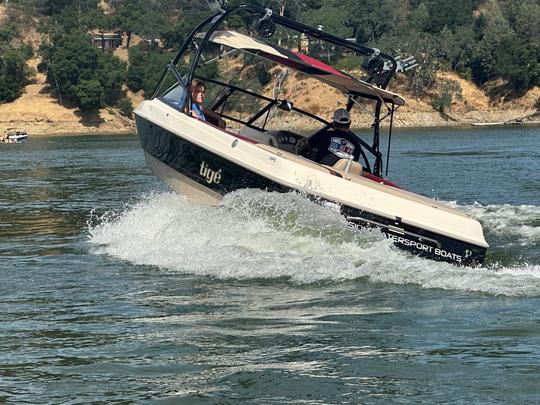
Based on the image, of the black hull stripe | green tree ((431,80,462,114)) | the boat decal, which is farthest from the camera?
green tree ((431,80,462,114))

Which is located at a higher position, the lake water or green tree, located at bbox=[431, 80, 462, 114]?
the lake water

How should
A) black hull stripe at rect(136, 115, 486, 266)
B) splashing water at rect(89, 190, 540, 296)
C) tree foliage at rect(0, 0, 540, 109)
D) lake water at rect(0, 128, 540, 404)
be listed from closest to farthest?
lake water at rect(0, 128, 540, 404)
splashing water at rect(89, 190, 540, 296)
black hull stripe at rect(136, 115, 486, 266)
tree foliage at rect(0, 0, 540, 109)

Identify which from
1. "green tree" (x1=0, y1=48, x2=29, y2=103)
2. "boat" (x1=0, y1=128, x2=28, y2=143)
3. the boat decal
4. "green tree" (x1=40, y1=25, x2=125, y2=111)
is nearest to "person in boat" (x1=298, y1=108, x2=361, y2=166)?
the boat decal

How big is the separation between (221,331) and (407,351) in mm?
1623

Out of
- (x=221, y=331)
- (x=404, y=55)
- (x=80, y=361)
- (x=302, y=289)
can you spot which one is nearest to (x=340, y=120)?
(x=302, y=289)

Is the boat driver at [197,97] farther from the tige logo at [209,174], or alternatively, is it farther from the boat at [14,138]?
the boat at [14,138]

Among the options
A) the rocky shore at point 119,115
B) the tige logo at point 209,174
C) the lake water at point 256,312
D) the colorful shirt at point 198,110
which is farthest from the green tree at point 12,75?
the tige logo at point 209,174

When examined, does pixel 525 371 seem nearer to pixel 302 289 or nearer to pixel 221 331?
pixel 221 331

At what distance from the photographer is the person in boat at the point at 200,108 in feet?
41.1

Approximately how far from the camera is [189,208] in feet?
40.4

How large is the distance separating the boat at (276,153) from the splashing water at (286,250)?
0.59ft

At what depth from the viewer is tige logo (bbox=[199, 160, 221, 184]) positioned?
461 inches

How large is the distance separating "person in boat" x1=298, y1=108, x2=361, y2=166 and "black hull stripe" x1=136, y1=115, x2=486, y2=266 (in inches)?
52.4

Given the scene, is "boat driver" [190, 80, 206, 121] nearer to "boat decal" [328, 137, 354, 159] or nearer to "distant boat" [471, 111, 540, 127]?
"boat decal" [328, 137, 354, 159]
